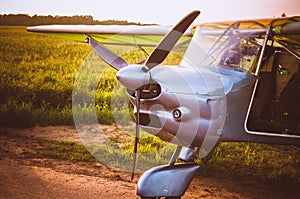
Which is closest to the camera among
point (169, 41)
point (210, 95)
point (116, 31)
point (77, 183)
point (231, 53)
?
point (210, 95)

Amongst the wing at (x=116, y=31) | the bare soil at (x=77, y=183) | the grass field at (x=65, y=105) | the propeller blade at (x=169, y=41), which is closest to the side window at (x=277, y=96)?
the bare soil at (x=77, y=183)

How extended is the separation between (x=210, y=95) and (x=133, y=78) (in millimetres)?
811

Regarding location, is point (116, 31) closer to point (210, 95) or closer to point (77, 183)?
point (77, 183)

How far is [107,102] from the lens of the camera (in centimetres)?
1102

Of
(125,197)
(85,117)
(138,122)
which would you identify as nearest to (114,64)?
(138,122)

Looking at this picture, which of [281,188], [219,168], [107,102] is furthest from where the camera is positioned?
[107,102]

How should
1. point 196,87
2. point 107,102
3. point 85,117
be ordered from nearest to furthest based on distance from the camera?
point 196,87 → point 85,117 → point 107,102

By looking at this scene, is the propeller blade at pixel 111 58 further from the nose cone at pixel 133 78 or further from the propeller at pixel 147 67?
the nose cone at pixel 133 78

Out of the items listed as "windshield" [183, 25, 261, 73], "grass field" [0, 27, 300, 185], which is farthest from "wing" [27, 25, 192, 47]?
"grass field" [0, 27, 300, 185]

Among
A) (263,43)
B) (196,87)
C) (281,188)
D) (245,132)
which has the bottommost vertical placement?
(281,188)

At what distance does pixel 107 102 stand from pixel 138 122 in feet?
23.1

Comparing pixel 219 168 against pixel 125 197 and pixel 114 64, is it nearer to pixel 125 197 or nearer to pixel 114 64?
pixel 125 197

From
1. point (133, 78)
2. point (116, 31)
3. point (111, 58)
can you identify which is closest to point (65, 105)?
point (116, 31)

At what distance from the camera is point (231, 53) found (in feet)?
15.2
